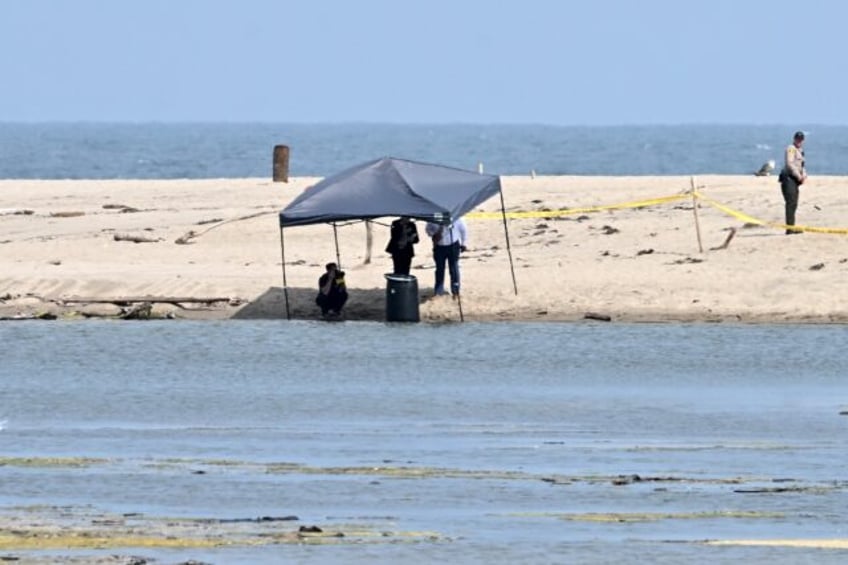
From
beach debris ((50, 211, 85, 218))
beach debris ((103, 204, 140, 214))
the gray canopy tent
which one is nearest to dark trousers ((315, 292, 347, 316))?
the gray canopy tent

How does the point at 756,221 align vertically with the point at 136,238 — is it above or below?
below

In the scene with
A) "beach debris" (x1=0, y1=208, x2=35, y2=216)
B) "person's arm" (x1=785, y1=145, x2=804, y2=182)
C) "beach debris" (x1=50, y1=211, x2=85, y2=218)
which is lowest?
"beach debris" (x1=50, y1=211, x2=85, y2=218)

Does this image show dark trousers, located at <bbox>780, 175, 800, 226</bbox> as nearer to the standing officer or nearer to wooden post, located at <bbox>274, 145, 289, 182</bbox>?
the standing officer

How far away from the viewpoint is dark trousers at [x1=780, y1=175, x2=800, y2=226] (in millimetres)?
32812

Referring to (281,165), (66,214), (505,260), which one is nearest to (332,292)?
(505,260)

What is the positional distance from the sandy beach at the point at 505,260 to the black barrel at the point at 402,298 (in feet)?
1.89

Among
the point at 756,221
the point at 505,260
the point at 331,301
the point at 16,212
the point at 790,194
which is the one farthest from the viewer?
the point at 16,212

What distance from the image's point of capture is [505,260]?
34750 millimetres

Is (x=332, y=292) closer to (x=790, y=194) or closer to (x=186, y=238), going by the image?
(x=790, y=194)

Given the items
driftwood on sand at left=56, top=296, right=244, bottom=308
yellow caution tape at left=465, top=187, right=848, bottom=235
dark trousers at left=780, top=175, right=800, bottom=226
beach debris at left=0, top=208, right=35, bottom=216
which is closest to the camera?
driftwood on sand at left=56, top=296, right=244, bottom=308

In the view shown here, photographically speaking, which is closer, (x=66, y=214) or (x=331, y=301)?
(x=331, y=301)

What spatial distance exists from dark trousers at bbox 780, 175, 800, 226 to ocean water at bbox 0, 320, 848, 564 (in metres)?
3.64

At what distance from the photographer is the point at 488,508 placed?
1588 centimetres

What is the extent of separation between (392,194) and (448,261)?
1.78 m
